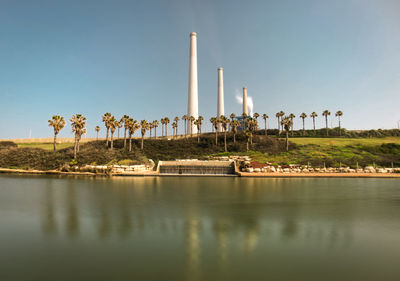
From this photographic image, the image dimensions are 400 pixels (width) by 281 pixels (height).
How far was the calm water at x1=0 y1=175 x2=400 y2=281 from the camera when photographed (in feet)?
30.3

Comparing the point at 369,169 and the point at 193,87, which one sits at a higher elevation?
the point at 193,87

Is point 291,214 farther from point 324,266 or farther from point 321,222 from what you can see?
point 324,266

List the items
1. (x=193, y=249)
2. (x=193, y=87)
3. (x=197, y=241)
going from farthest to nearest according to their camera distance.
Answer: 1. (x=193, y=87)
2. (x=197, y=241)
3. (x=193, y=249)

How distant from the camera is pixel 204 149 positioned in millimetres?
77688

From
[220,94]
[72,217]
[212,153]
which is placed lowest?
[72,217]

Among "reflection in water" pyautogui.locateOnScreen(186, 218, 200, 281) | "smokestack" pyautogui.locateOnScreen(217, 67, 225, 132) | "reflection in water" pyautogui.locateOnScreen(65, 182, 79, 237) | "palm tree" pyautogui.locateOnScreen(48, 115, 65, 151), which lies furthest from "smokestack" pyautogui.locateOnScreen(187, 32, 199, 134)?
"reflection in water" pyautogui.locateOnScreen(186, 218, 200, 281)

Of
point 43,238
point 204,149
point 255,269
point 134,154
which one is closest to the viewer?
point 255,269

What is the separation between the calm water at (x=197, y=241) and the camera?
9.24 metres

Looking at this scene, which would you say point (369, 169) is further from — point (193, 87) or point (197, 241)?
point (193, 87)

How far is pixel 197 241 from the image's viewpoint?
12.5m

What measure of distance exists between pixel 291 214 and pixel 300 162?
144ft

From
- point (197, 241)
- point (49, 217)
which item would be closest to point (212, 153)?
point (49, 217)

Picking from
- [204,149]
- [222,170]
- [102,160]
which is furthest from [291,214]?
[204,149]

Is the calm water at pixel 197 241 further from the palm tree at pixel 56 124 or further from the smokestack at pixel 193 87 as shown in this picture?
the smokestack at pixel 193 87
